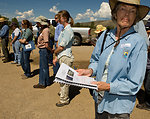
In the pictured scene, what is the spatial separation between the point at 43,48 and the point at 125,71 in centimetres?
314

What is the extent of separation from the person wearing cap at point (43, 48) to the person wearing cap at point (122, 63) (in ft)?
8.82

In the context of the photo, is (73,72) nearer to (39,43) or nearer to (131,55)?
(131,55)

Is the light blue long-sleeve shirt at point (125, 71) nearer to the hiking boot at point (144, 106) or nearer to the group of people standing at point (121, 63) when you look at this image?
the group of people standing at point (121, 63)

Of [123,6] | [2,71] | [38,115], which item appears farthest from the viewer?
[2,71]

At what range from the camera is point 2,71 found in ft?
19.1

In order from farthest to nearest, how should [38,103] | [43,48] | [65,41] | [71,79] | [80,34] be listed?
[80,34] → [43,48] → [38,103] → [65,41] → [71,79]

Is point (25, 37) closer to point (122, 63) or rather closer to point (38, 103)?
point (38, 103)

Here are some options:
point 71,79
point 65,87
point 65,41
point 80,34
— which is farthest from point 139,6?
point 80,34

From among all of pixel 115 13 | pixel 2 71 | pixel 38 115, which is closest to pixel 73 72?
pixel 115 13

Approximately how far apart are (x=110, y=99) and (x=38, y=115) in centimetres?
224

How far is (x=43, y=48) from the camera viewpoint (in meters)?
4.00

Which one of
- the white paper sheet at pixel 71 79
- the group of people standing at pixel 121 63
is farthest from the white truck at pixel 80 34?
the white paper sheet at pixel 71 79

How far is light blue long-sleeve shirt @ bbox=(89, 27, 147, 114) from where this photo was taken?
47.5 inches

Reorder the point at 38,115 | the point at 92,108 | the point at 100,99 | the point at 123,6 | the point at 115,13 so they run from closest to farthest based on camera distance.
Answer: the point at 123,6 < the point at 115,13 < the point at 100,99 < the point at 38,115 < the point at 92,108
